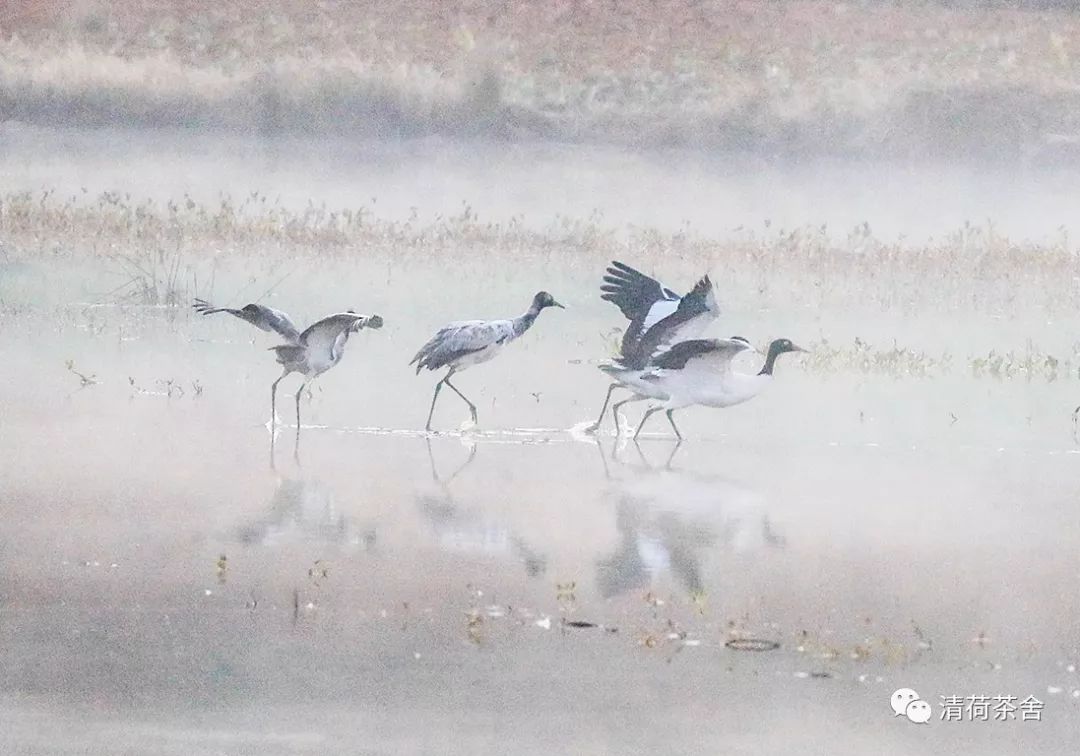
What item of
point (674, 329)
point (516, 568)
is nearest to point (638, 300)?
point (674, 329)

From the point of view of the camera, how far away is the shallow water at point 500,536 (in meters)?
4.53

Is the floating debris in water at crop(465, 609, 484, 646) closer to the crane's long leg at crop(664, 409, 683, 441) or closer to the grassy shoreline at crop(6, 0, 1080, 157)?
the crane's long leg at crop(664, 409, 683, 441)

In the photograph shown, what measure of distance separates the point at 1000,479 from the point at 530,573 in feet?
7.31

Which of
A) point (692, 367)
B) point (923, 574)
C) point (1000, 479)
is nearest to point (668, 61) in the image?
point (692, 367)

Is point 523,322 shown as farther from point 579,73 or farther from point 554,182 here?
point 579,73

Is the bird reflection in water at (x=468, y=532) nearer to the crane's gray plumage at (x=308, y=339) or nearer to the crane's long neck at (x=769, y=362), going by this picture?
the crane's gray plumage at (x=308, y=339)

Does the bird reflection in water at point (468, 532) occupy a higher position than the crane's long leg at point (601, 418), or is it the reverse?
the crane's long leg at point (601, 418)

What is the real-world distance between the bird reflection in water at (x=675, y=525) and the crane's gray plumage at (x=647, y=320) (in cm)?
45

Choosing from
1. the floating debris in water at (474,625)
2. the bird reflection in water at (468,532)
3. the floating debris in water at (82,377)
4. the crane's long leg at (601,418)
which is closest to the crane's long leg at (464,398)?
the crane's long leg at (601,418)

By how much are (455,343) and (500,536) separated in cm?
174

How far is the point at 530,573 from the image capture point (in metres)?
5.35

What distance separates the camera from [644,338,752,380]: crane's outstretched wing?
22.2ft

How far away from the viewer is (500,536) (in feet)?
18.9

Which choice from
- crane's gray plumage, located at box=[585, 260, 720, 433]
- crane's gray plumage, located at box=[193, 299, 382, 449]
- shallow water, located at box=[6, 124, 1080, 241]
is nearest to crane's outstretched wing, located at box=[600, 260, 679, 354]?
crane's gray plumage, located at box=[585, 260, 720, 433]
